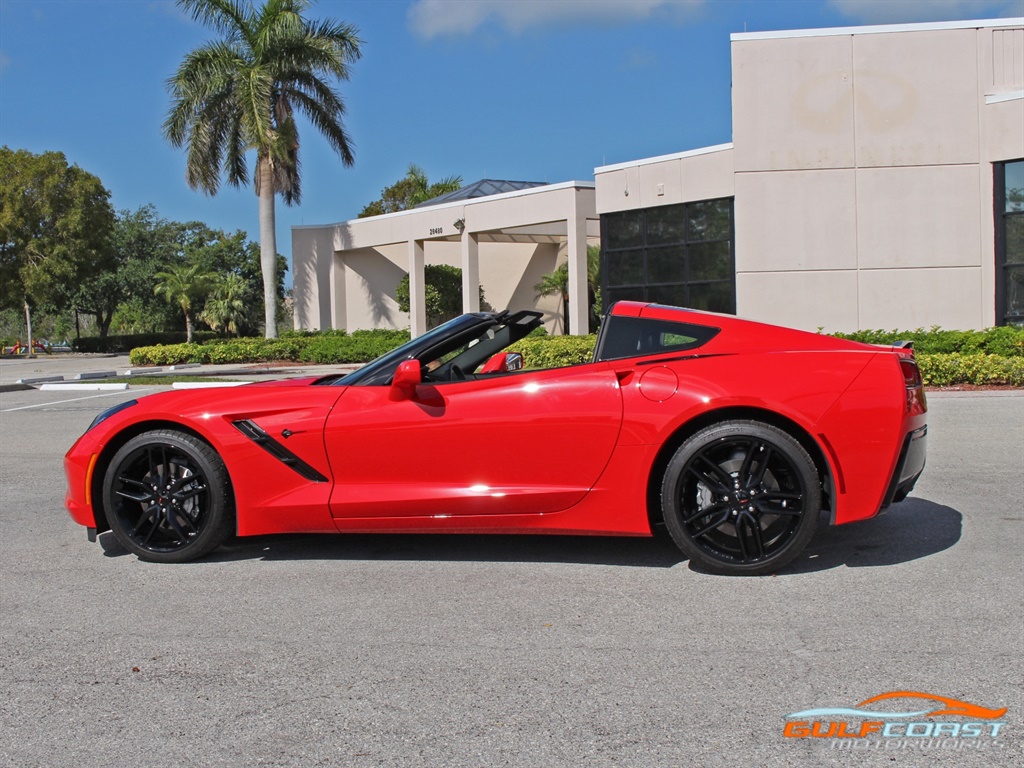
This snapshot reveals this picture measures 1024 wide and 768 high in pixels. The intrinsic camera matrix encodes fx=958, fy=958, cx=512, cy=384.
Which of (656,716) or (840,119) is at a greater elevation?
(840,119)

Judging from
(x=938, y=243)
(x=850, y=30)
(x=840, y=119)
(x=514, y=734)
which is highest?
(x=850, y=30)

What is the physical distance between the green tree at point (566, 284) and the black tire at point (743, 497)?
92.5 feet

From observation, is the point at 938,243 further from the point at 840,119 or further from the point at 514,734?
the point at 514,734

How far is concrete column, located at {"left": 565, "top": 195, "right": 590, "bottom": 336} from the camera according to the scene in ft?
93.5

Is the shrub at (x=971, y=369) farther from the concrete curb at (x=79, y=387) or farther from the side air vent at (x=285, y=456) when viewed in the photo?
the concrete curb at (x=79, y=387)

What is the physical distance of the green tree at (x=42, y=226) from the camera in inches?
1758

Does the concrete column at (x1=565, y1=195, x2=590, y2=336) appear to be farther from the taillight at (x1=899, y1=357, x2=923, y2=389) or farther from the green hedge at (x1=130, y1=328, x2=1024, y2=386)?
the taillight at (x1=899, y1=357, x2=923, y2=389)

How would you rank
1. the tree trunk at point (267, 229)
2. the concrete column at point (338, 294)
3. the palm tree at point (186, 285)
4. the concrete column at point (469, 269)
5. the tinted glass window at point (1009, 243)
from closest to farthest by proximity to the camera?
the tinted glass window at point (1009, 243)
the tree trunk at point (267, 229)
the concrete column at point (469, 269)
the concrete column at point (338, 294)
the palm tree at point (186, 285)

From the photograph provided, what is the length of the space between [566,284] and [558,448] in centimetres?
3295

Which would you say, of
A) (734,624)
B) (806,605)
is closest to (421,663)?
(734,624)

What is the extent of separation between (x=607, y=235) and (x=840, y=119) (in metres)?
6.85

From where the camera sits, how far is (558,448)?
4.66 metres

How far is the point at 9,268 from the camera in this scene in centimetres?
4522

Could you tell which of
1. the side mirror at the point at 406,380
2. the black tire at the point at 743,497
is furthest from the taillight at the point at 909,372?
the side mirror at the point at 406,380
